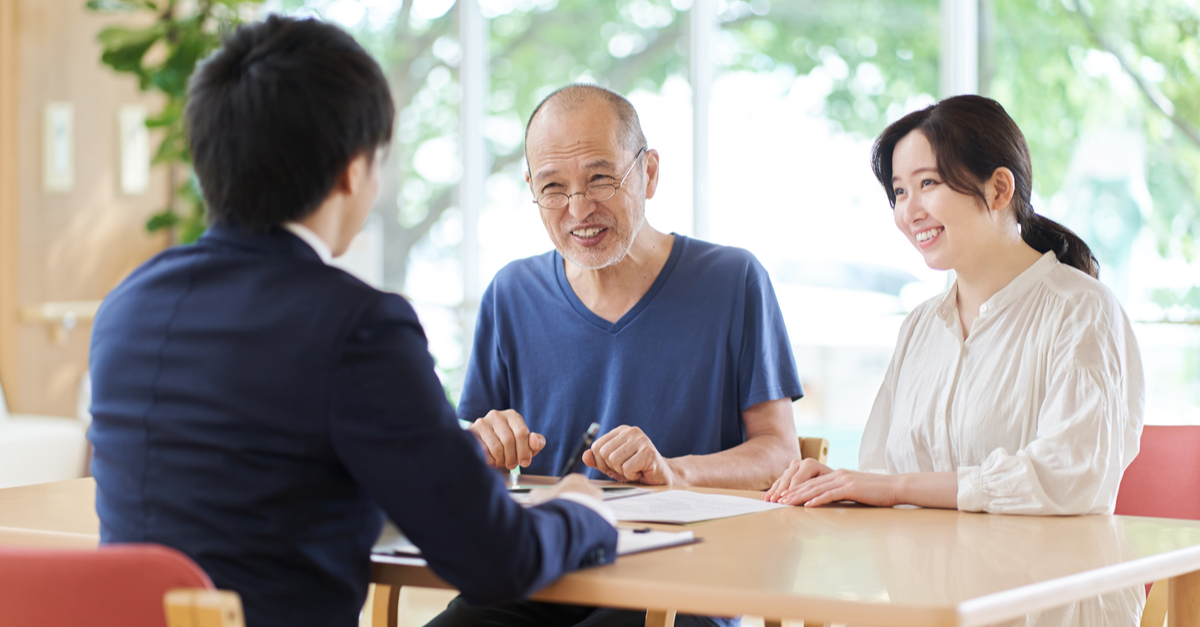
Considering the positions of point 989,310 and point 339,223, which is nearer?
point 339,223

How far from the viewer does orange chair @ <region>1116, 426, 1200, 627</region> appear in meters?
1.78

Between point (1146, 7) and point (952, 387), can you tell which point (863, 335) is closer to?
point (1146, 7)

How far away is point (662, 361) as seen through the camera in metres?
2.06

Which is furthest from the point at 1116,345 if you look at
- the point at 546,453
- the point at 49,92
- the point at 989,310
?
the point at 49,92

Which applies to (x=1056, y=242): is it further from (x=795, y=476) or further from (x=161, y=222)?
(x=161, y=222)

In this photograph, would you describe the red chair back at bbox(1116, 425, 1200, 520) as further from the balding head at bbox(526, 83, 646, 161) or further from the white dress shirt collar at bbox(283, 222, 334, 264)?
the white dress shirt collar at bbox(283, 222, 334, 264)

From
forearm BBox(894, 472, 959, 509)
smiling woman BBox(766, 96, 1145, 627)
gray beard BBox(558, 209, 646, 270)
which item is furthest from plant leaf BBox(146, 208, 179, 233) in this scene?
forearm BBox(894, 472, 959, 509)

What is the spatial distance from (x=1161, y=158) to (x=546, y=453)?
282cm

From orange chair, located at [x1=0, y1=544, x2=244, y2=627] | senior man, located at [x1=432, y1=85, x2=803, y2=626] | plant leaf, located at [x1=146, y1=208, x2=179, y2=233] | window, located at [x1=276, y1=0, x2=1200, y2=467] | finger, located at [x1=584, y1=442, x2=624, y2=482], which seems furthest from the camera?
plant leaf, located at [x1=146, y1=208, x2=179, y2=233]

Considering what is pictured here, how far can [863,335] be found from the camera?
14.2ft

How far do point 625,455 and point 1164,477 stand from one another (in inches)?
35.7

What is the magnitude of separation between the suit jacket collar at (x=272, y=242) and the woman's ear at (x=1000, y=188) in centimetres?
115

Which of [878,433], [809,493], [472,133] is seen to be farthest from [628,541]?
[472,133]

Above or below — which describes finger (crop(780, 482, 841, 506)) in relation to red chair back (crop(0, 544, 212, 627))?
below
